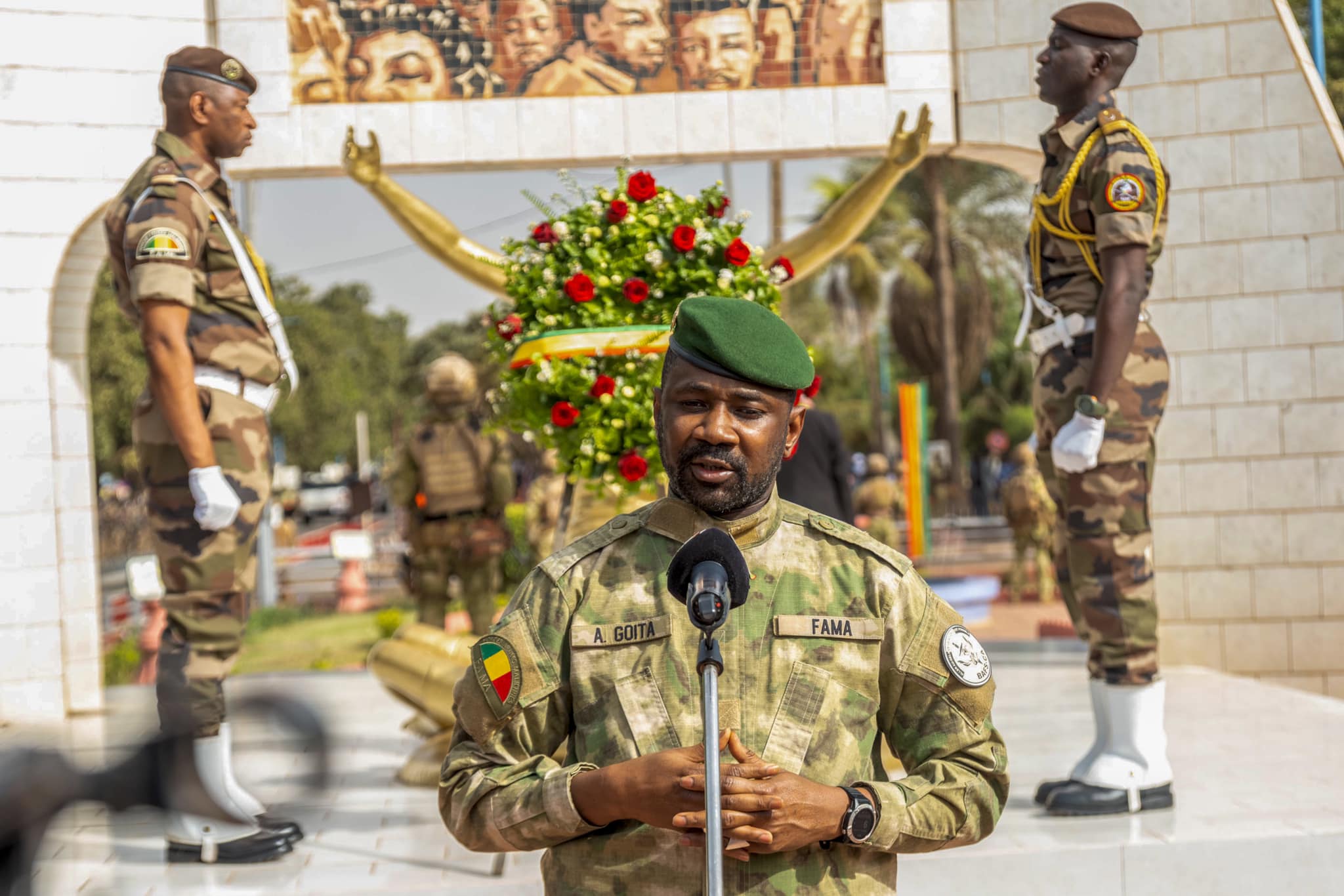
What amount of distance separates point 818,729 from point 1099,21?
3.60 meters

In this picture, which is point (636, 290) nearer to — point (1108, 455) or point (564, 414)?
point (564, 414)

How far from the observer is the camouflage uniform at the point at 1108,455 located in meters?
4.85

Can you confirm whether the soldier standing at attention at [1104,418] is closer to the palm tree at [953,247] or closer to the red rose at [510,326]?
the red rose at [510,326]

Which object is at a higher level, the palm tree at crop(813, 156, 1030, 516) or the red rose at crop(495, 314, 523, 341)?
the palm tree at crop(813, 156, 1030, 516)

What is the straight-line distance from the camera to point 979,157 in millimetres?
7820

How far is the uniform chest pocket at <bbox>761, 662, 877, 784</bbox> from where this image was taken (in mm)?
2158

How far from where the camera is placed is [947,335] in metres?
33.8

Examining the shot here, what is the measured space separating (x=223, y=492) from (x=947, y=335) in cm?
3056

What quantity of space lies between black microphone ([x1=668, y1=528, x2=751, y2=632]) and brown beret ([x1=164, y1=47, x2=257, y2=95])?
363 cm

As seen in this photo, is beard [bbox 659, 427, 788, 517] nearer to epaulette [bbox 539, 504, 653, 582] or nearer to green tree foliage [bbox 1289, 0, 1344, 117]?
epaulette [bbox 539, 504, 653, 582]

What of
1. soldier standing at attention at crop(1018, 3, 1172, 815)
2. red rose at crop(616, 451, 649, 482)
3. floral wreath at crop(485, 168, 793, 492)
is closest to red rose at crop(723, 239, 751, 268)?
floral wreath at crop(485, 168, 793, 492)

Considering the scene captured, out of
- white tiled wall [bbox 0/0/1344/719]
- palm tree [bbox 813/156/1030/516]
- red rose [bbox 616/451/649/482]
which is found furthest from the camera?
palm tree [bbox 813/156/1030/516]

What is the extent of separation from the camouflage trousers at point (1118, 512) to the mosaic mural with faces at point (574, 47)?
307 cm

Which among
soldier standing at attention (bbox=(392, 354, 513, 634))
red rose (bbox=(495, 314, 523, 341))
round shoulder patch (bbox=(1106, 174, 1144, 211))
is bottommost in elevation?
soldier standing at attention (bbox=(392, 354, 513, 634))
